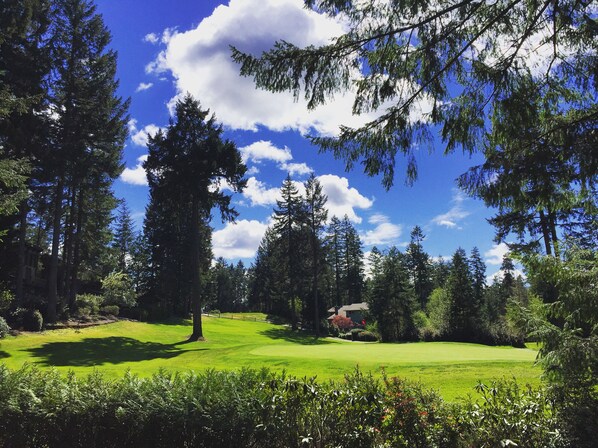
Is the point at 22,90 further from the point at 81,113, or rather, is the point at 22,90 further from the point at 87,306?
the point at 87,306

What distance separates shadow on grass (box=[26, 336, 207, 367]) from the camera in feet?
59.5

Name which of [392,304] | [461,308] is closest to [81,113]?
[392,304]

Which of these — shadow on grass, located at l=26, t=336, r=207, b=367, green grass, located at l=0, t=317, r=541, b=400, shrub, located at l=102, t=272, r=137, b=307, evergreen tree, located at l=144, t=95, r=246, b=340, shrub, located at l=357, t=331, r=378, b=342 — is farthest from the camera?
shrub, located at l=357, t=331, r=378, b=342

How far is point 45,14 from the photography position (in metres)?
27.6

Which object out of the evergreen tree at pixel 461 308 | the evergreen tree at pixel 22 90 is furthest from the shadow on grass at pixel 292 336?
the evergreen tree at pixel 22 90

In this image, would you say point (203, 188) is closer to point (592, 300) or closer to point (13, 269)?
point (13, 269)

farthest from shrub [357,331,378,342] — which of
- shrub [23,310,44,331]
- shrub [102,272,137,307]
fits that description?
shrub [23,310,44,331]

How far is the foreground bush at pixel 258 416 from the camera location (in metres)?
4.32

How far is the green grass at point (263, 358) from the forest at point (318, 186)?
2422 mm

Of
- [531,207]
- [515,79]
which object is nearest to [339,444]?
[531,207]

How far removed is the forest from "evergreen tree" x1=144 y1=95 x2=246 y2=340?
0.36 ft

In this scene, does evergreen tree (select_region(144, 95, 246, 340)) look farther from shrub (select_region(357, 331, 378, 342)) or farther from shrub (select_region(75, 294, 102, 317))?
shrub (select_region(357, 331, 378, 342))

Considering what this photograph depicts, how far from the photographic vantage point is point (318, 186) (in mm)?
50188

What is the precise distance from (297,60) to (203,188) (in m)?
25.0
